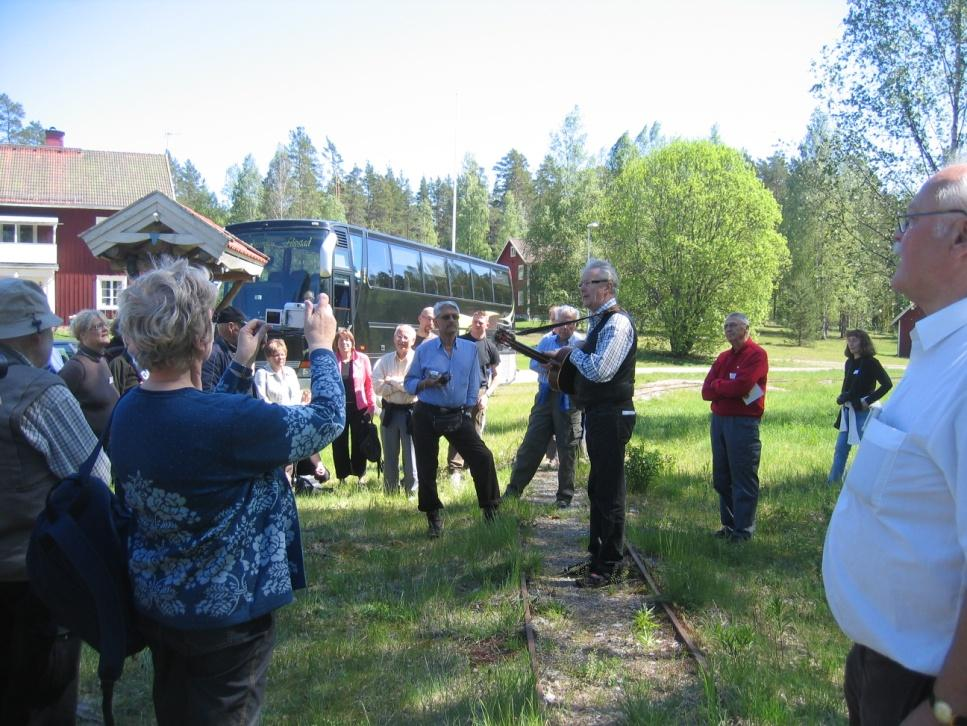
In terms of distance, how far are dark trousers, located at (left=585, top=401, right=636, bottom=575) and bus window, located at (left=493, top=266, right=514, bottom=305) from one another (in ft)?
74.5

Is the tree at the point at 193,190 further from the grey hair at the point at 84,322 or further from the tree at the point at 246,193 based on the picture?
the grey hair at the point at 84,322

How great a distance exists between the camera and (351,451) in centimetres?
903

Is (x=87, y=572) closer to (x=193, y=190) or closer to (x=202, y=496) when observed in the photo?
(x=202, y=496)

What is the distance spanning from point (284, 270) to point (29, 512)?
14040mm

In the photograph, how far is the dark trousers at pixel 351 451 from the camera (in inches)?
345

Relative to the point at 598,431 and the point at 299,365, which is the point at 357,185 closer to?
the point at 299,365

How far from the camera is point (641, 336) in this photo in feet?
142

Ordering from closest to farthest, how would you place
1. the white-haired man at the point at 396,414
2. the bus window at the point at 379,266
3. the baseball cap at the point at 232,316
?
the baseball cap at the point at 232,316 < the white-haired man at the point at 396,414 < the bus window at the point at 379,266

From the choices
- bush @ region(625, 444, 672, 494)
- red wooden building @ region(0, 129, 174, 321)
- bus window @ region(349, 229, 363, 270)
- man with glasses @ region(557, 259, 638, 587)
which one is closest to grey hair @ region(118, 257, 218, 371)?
man with glasses @ region(557, 259, 638, 587)

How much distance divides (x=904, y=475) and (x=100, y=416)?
540 cm

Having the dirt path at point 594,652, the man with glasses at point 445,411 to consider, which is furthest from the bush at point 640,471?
the dirt path at point 594,652

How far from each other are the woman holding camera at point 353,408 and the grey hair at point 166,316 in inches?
253

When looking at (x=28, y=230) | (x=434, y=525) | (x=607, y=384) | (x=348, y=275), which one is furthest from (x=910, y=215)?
(x=28, y=230)

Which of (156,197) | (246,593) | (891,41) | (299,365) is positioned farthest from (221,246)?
(891,41)
